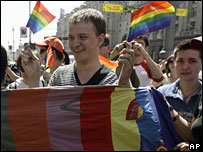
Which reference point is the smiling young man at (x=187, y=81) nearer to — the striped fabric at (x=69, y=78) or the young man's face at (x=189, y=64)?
the young man's face at (x=189, y=64)

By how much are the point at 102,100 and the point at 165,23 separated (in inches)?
67.7

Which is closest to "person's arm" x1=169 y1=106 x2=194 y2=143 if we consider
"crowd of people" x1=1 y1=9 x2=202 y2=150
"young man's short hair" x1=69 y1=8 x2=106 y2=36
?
"crowd of people" x1=1 y1=9 x2=202 y2=150

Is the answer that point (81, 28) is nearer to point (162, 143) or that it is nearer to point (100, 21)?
point (100, 21)

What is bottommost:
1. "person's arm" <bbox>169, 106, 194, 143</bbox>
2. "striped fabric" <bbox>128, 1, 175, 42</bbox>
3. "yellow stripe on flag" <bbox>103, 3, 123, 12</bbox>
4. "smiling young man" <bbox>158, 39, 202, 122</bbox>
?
"person's arm" <bbox>169, 106, 194, 143</bbox>

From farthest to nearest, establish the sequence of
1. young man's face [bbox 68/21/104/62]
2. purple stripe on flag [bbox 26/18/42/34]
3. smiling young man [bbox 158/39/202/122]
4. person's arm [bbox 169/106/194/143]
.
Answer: purple stripe on flag [bbox 26/18/42/34], smiling young man [bbox 158/39/202/122], young man's face [bbox 68/21/104/62], person's arm [bbox 169/106/194/143]

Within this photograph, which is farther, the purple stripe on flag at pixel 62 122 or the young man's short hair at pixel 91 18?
the young man's short hair at pixel 91 18

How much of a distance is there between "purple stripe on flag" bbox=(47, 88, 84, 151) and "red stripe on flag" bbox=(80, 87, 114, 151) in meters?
0.04

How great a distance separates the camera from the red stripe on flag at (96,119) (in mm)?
1512

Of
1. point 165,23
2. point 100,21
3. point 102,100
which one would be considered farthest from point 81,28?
point 165,23

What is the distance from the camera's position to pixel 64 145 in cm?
150

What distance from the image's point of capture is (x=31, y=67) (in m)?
1.93

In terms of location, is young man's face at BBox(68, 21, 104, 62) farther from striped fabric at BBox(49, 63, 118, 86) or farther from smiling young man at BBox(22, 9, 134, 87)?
striped fabric at BBox(49, 63, 118, 86)

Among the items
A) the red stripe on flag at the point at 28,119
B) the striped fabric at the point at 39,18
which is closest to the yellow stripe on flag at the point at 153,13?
the red stripe on flag at the point at 28,119

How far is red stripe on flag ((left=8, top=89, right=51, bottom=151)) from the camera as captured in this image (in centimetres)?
148
